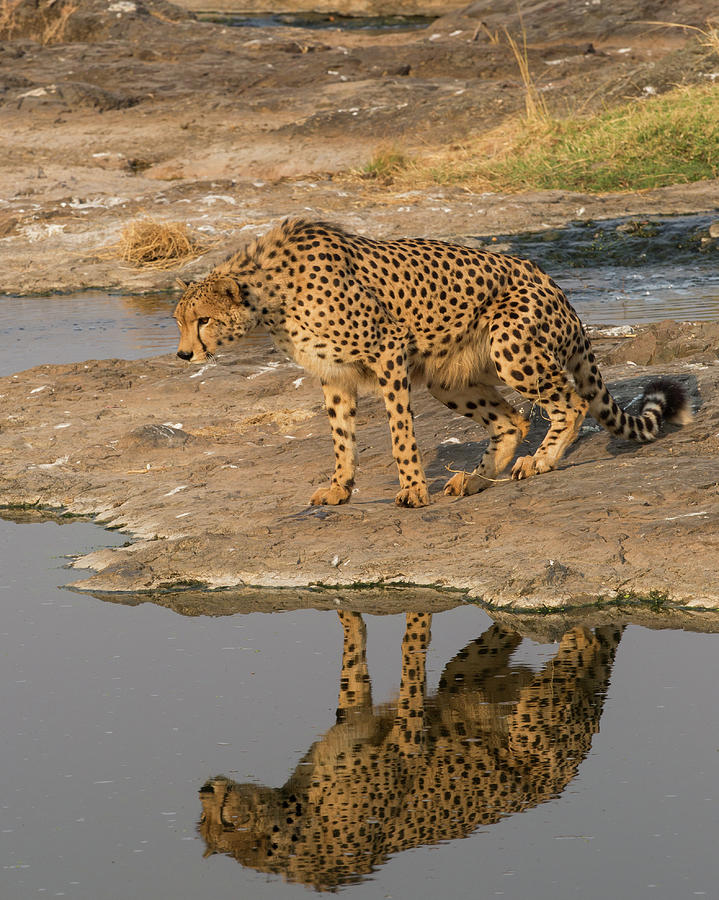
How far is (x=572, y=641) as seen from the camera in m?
4.46

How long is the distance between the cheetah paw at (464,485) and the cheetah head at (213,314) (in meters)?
1.08

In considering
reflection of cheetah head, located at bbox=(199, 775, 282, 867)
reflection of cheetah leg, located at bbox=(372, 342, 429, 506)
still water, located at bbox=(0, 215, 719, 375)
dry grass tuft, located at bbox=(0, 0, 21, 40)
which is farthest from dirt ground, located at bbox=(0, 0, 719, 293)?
reflection of cheetah head, located at bbox=(199, 775, 282, 867)

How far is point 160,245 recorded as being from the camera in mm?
12781

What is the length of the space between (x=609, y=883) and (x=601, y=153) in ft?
41.3

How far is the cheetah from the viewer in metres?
5.64

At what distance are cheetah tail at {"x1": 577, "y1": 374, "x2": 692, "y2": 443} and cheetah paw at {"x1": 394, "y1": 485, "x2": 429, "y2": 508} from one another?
915mm

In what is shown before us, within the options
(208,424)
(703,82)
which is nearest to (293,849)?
(208,424)

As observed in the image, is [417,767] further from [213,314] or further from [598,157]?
[598,157]

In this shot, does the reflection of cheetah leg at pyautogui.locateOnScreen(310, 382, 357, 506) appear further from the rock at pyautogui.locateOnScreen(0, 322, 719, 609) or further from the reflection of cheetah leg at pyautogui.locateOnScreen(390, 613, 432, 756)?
the reflection of cheetah leg at pyautogui.locateOnScreen(390, 613, 432, 756)

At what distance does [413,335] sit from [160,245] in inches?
288

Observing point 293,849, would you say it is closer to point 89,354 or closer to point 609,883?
point 609,883

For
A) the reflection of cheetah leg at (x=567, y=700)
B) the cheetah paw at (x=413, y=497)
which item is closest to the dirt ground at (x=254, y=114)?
the cheetah paw at (x=413, y=497)

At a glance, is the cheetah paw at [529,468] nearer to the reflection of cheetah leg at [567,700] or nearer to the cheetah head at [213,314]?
the cheetah head at [213,314]

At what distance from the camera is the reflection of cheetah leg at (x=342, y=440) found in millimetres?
5902
